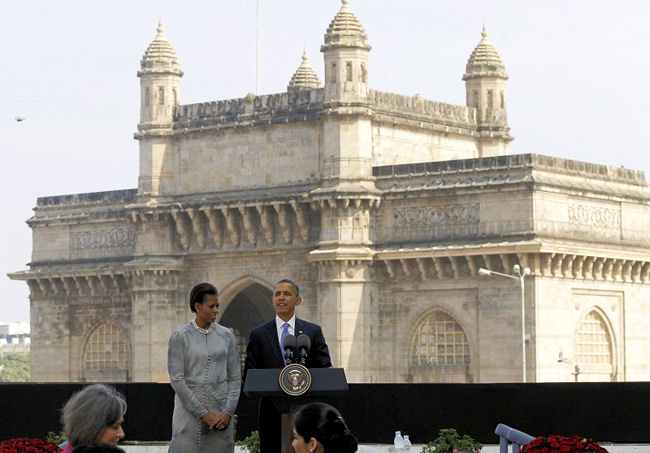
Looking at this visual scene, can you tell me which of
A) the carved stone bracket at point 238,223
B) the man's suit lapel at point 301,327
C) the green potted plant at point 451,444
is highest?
the carved stone bracket at point 238,223

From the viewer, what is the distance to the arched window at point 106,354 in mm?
62056

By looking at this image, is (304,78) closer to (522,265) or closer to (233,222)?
(233,222)

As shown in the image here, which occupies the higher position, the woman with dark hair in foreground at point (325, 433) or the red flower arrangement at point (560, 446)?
the woman with dark hair in foreground at point (325, 433)

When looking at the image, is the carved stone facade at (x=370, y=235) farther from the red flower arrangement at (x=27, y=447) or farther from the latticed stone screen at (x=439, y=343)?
the red flower arrangement at (x=27, y=447)

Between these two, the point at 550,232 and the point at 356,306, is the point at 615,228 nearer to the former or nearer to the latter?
the point at 550,232

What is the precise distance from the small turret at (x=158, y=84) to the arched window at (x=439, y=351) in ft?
43.6

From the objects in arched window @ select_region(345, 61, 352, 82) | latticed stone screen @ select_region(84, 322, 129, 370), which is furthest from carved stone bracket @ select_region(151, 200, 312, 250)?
latticed stone screen @ select_region(84, 322, 129, 370)

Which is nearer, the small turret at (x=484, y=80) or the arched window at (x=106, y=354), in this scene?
the small turret at (x=484, y=80)

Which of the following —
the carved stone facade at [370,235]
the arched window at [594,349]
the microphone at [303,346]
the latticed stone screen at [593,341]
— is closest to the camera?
the microphone at [303,346]

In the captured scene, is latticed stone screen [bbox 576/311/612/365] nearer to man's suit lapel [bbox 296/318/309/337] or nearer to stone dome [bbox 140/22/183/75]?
stone dome [bbox 140/22/183/75]

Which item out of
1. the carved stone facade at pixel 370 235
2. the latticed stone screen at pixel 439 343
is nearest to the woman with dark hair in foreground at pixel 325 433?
the carved stone facade at pixel 370 235

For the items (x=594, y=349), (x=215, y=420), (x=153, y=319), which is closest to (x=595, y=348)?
(x=594, y=349)

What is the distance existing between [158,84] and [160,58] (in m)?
1.07

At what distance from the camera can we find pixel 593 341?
53250mm
